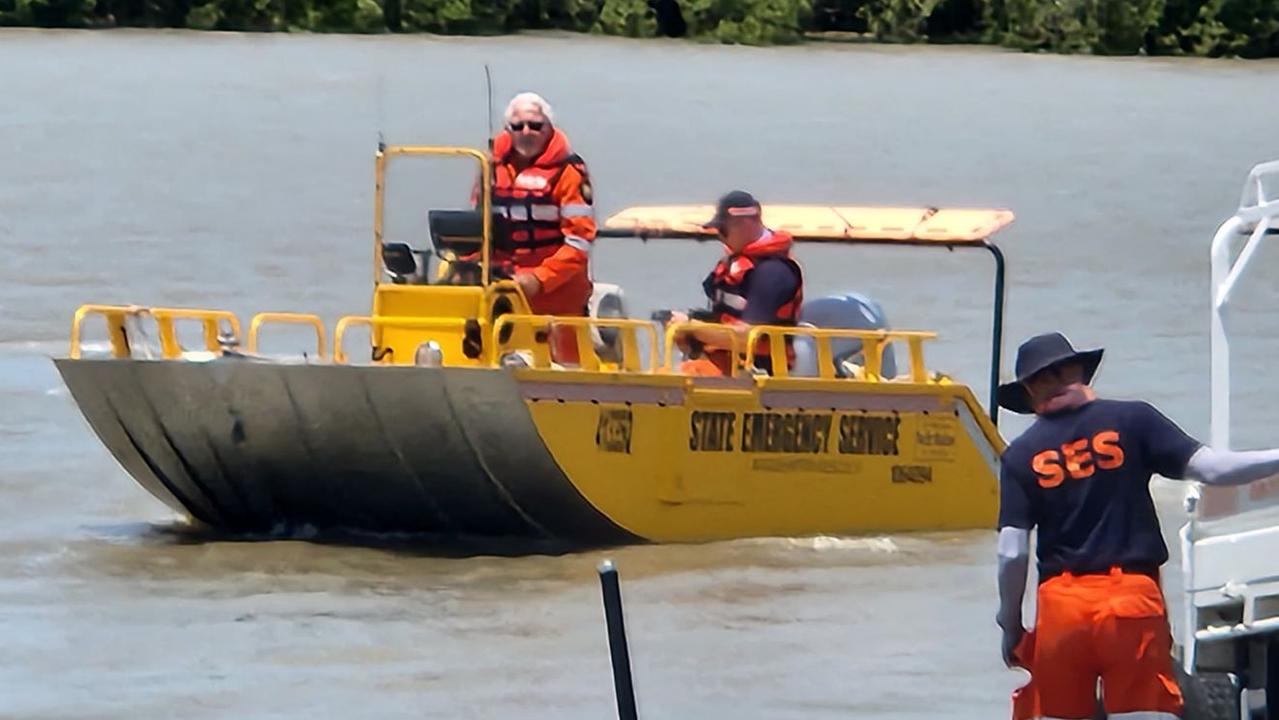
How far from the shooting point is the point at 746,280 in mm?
12945

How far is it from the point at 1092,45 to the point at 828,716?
180 feet

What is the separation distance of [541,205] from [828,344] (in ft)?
4.37

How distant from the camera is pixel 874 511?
13.4 metres

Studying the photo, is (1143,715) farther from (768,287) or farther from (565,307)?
(565,307)

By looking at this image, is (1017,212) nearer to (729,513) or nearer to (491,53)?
(729,513)

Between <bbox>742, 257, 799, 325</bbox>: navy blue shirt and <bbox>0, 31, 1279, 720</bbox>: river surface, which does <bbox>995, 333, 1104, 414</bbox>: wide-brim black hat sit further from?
<bbox>742, 257, 799, 325</bbox>: navy blue shirt

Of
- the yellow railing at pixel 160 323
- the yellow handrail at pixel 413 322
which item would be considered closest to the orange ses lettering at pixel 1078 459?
the yellow handrail at pixel 413 322

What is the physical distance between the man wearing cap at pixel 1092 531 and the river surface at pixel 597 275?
2.99 m

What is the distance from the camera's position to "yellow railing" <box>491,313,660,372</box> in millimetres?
12258

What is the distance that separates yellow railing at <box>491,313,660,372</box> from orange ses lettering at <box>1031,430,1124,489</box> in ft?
15.1

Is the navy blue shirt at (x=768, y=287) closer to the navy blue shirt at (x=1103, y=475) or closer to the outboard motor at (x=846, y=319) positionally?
the outboard motor at (x=846, y=319)

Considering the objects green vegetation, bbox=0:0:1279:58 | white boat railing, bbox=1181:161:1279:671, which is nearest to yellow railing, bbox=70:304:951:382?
white boat railing, bbox=1181:161:1279:671

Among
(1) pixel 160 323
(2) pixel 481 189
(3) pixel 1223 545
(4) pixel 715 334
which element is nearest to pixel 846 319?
(4) pixel 715 334

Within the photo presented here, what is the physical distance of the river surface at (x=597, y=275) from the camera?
37.0 ft
